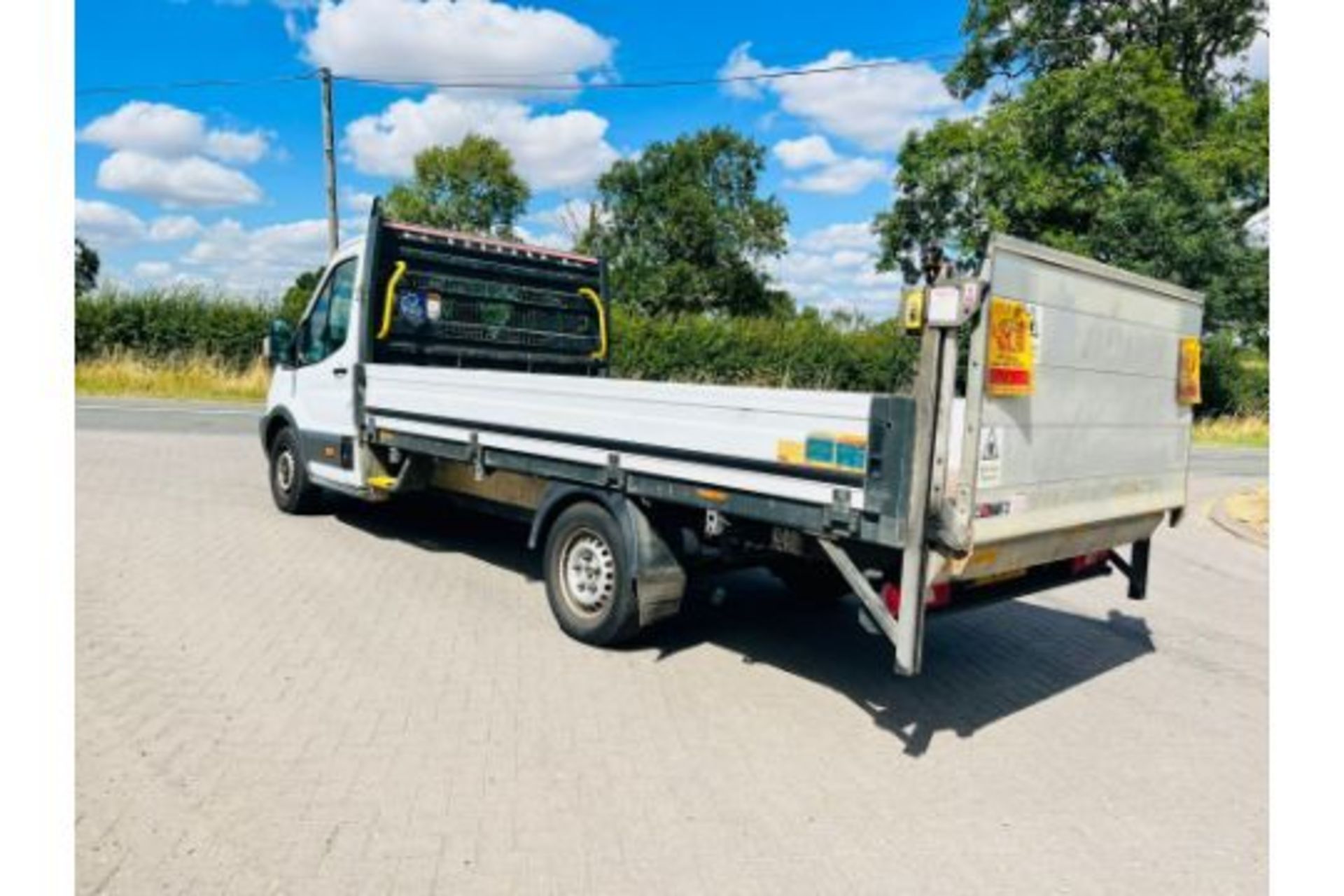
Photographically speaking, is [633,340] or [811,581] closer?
[811,581]

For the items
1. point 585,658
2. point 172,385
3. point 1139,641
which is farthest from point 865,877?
A: point 172,385

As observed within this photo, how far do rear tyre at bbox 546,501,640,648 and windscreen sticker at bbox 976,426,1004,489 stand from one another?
1.95 m

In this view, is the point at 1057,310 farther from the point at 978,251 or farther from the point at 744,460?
the point at 978,251

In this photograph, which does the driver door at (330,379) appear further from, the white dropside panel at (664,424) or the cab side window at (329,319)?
the white dropside panel at (664,424)

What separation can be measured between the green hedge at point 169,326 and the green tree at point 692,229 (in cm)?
2292

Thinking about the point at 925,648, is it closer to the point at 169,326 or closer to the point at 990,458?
the point at 990,458

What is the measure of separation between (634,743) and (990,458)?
1.97 metres

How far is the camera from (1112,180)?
83.1 ft

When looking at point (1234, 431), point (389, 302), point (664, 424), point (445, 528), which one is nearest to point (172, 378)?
point (445, 528)

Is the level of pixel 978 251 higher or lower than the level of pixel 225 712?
higher

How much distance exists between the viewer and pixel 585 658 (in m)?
5.29

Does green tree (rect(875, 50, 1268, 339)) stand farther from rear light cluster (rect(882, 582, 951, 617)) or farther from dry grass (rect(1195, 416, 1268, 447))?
rear light cluster (rect(882, 582, 951, 617))

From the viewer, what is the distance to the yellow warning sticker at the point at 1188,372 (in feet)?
16.8
